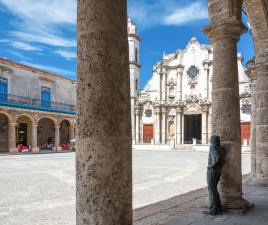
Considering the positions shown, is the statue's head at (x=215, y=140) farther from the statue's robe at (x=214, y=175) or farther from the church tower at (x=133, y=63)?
the church tower at (x=133, y=63)

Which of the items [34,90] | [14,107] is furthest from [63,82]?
[14,107]

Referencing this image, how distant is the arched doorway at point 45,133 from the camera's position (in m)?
30.2

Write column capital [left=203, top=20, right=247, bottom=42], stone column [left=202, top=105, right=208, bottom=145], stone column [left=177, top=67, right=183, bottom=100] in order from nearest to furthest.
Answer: column capital [left=203, top=20, right=247, bottom=42], stone column [left=202, top=105, right=208, bottom=145], stone column [left=177, top=67, right=183, bottom=100]

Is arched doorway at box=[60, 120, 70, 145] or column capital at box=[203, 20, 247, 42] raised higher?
column capital at box=[203, 20, 247, 42]

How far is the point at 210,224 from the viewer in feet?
13.1

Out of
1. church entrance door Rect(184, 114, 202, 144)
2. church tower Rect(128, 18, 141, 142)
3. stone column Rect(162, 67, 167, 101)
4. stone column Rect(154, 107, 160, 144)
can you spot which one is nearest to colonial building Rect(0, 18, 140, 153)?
church tower Rect(128, 18, 141, 142)

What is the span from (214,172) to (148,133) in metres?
32.7

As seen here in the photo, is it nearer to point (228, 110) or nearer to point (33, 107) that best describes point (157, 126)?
point (33, 107)

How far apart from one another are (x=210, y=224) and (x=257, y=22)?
15.5 feet

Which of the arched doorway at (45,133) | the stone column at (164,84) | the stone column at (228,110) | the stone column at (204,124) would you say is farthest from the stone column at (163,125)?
the stone column at (228,110)

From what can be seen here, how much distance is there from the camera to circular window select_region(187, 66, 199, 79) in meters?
36.1

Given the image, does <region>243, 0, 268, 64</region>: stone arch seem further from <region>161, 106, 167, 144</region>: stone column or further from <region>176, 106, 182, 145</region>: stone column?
<region>161, 106, 167, 144</region>: stone column

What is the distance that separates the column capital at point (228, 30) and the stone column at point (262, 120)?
224 centimetres

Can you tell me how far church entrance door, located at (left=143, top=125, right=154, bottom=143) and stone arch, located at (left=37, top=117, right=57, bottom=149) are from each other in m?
11.2
